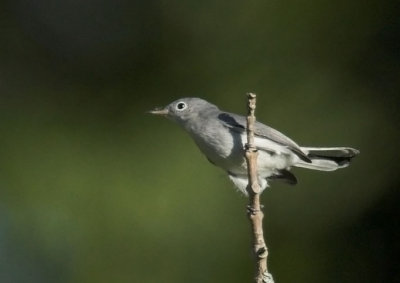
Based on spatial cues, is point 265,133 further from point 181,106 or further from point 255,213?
point 255,213

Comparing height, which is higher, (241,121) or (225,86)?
(225,86)

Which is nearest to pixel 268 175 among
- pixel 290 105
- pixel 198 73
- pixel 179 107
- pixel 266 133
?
pixel 266 133

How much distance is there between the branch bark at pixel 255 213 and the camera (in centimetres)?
276

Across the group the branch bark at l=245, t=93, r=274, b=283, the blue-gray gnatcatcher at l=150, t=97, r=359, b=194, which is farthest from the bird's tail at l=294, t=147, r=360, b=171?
the branch bark at l=245, t=93, r=274, b=283

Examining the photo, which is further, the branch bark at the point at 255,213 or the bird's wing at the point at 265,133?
the bird's wing at the point at 265,133

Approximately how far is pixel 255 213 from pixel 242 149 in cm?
76

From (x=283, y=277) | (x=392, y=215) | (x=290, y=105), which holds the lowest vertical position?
(x=283, y=277)

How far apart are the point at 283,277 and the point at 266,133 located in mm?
872

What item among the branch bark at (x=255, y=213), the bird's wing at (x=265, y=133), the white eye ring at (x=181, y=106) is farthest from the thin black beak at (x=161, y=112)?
the branch bark at (x=255, y=213)

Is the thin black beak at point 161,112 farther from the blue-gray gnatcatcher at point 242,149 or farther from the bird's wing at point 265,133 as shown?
the bird's wing at point 265,133

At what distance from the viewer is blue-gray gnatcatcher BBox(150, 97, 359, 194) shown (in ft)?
11.9

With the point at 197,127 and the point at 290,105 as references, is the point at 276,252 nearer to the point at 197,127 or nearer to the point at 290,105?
the point at 290,105

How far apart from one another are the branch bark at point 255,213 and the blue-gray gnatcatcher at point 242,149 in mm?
670

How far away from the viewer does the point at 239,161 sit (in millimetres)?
3584
